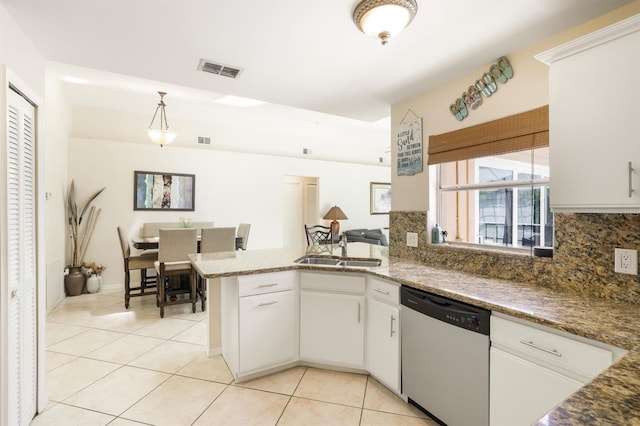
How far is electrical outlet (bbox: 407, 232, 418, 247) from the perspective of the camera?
8.67 ft

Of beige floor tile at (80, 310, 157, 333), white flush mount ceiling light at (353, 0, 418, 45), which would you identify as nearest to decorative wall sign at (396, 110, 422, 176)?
white flush mount ceiling light at (353, 0, 418, 45)

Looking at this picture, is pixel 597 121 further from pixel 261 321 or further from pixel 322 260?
pixel 261 321

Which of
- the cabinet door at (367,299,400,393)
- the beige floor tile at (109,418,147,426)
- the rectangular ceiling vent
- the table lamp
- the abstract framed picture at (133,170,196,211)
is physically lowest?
the beige floor tile at (109,418,147,426)

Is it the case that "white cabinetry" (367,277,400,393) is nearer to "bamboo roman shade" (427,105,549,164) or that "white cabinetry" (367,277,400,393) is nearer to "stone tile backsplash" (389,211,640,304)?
"stone tile backsplash" (389,211,640,304)

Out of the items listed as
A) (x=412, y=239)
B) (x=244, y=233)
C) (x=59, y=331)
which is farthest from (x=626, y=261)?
(x=59, y=331)

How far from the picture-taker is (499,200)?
2.30 meters

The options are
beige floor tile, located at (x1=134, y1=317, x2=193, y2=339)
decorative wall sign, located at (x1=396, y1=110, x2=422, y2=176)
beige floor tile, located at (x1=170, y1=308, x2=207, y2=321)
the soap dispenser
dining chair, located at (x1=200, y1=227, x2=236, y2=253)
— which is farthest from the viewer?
dining chair, located at (x1=200, y1=227, x2=236, y2=253)

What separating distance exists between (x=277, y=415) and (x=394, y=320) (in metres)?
0.95

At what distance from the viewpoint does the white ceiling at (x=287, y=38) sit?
1557 millimetres

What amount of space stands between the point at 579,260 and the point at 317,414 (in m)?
1.77

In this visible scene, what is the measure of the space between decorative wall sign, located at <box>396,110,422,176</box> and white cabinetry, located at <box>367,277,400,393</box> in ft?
3.54

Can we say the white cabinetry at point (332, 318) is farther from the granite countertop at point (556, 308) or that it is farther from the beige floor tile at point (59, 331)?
the beige floor tile at point (59, 331)

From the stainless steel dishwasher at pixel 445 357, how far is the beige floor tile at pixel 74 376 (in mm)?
2301

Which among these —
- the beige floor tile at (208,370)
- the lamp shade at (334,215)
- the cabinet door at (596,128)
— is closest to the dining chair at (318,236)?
the lamp shade at (334,215)
